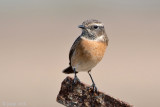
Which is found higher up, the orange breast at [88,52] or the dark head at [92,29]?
the dark head at [92,29]

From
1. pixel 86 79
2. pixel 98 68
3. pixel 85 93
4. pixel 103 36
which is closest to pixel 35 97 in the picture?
pixel 86 79

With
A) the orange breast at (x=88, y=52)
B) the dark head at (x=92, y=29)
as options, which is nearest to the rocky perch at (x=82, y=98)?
the orange breast at (x=88, y=52)

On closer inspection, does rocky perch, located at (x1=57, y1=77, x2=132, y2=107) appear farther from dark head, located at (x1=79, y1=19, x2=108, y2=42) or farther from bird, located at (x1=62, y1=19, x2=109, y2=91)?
dark head, located at (x1=79, y1=19, x2=108, y2=42)

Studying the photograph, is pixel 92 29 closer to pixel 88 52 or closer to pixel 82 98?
pixel 88 52

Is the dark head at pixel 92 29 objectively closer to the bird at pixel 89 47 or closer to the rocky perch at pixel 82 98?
the bird at pixel 89 47

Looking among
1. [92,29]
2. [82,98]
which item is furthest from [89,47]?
[82,98]

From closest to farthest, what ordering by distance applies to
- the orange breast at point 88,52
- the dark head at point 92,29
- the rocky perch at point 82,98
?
the rocky perch at point 82,98 < the orange breast at point 88,52 < the dark head at point 92,29

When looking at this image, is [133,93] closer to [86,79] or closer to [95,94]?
[86,79]
